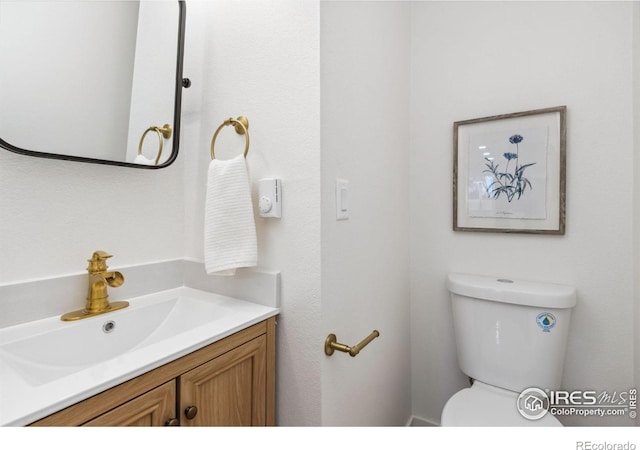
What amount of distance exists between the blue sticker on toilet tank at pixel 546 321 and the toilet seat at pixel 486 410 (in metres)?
0.26

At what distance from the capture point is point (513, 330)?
1.11 metres

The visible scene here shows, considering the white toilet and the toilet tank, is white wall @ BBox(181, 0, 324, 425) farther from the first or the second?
the toilet tank

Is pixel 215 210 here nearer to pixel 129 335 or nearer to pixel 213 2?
pixel 129 335

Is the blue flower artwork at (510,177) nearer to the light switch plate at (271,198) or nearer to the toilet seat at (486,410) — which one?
the toilet seat at (486,410)

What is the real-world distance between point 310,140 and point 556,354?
3.51ft

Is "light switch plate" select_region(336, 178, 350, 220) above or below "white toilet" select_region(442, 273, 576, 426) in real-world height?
above

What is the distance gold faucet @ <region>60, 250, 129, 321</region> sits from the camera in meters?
0.85

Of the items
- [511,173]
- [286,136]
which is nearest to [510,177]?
[511,173]

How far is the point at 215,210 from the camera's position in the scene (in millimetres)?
901

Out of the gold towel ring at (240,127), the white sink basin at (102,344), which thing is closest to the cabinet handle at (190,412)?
the white sink basin at (102,344)

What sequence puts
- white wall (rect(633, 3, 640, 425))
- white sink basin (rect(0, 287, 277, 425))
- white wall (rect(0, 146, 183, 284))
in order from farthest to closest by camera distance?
white wall (rect(633, 3, 640, 425)) → white wall (rect(0, 146, 183, 284)) → white sink basin (rect(0, 287, 277, 425))

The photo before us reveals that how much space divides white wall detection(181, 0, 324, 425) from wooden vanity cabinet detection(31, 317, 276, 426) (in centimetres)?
8

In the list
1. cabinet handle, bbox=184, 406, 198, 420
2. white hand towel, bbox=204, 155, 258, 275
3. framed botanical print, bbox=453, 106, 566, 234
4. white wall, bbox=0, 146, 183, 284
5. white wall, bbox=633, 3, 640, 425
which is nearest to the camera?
cabinet handle, bbox=184, 406, 198, 420

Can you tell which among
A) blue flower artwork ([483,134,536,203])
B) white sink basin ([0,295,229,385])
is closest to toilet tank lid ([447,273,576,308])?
blue flower artwork ([483,134,536,203])
